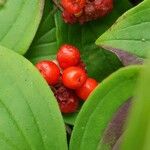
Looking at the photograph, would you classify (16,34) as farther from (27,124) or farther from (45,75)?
(27,124)

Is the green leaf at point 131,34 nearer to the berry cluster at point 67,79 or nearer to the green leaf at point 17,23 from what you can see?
the berry cluster at point 67,79

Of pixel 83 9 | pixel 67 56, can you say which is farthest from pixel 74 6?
pixel 67 56

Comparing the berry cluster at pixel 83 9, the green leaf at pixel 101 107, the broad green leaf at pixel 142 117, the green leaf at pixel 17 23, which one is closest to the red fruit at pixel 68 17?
the berry cluster at pixel 83 9

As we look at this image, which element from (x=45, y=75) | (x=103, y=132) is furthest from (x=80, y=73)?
(x=103, y=132)

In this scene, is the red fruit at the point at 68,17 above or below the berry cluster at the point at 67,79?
above

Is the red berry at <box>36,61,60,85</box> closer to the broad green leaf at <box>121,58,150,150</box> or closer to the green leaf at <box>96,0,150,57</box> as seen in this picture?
the green leaf at <box>96,0,150,57</box>

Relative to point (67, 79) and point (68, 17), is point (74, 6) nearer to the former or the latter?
point (68, 17)

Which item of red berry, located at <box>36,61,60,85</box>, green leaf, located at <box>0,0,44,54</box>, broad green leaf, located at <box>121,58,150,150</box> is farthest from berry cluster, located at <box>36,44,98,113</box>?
broad green leaf, located at <box>121,58,150,150</box>
